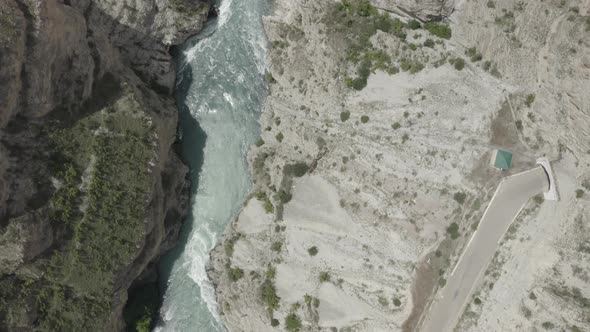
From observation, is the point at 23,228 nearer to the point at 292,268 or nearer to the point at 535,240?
the point at 292,268

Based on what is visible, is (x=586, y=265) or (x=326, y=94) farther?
(x=326, y=94)

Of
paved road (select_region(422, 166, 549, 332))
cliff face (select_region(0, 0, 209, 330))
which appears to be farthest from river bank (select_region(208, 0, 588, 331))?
cliff face (select_region(0, 0, 209, 330))

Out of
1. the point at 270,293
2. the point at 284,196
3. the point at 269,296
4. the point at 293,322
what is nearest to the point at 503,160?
the point at 284,196

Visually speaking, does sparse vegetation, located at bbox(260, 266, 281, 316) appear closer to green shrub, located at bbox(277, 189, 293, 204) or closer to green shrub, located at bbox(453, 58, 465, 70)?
green shrub, located at bbox(277, 189, 293, 204)

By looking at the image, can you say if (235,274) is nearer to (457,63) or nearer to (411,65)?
(411,65)

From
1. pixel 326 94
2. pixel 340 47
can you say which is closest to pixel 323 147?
pixel 326 94
